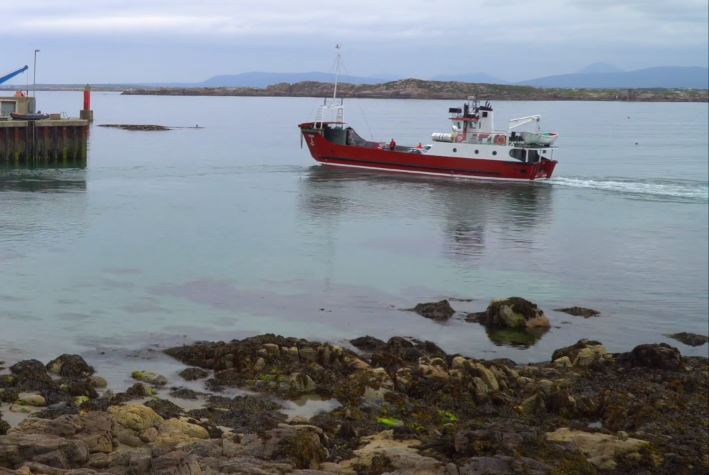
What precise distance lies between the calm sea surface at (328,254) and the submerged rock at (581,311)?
1.11 ft

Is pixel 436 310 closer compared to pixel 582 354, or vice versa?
pixel 582 354

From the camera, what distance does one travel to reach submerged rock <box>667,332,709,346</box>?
19.0 meters

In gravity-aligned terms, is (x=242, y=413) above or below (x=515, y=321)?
below

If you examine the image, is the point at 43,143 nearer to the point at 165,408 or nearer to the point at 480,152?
the point at 480,152

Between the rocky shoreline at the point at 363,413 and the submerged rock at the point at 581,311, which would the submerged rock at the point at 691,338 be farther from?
the submerged rock at the point at 581,311

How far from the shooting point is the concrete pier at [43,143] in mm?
48406

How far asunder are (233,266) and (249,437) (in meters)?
14.4

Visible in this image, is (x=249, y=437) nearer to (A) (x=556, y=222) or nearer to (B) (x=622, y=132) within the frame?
(A) (x=556, y=222)

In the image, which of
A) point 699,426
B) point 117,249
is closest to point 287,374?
point 699,426

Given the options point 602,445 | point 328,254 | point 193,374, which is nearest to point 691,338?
point 602,445

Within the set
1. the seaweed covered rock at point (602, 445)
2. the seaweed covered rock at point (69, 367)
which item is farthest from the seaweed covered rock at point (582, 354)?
the seaweed covered rock at point (69, 367)

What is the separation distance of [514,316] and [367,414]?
281 inches

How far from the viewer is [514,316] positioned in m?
19.5

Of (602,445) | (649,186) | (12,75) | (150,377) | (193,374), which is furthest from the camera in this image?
(12,75)
